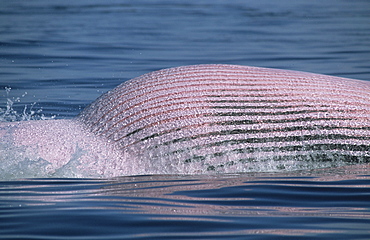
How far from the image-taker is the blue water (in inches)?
156

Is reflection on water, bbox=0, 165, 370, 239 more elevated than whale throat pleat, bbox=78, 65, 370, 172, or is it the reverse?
whale throat pleat, bbox=78, 65, 370, 172

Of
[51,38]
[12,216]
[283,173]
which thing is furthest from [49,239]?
[51,38]

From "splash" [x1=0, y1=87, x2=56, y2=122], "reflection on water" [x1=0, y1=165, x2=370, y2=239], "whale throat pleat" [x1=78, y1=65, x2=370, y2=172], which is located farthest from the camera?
"splash" [x1=0, y1=87, x2=56, y2=122]

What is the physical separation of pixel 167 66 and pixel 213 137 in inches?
290

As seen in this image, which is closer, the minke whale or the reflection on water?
the reflection on water

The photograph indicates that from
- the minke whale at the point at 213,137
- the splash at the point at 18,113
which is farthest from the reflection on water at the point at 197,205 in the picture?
the splash at the point at 18,113

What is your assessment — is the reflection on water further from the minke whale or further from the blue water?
the minke whale

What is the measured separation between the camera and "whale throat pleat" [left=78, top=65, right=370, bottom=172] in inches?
202

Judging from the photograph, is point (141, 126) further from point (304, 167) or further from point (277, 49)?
point (277, 49)

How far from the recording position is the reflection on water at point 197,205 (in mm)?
3867

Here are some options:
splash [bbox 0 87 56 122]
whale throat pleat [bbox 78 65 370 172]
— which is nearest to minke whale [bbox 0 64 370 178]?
whale throat pleat [bbox 78 65 370 172]

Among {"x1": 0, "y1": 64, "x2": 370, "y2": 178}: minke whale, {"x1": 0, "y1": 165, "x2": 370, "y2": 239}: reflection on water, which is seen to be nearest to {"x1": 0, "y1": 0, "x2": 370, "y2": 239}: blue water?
{"x1": 0, "y1": 165, "x2": 370, "y2": 239}: reflection on water

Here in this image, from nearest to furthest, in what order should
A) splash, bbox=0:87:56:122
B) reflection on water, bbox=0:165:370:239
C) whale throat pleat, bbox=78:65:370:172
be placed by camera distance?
1. reflection on water, bbox=0:165:370:239
2. whale throat pleat, bbox=78:65:370:172
3. splash, bbox=0:87:56:122

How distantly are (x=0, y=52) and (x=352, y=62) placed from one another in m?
7.46
